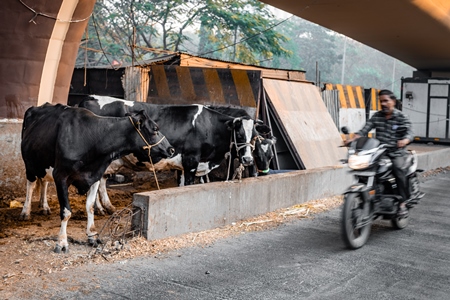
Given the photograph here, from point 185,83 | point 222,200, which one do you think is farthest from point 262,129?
point 222,200

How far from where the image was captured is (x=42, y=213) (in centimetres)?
883

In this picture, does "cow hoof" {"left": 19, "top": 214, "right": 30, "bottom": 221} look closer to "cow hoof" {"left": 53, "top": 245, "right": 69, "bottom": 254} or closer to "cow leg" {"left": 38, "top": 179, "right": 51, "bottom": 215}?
"cow leg" {"left": 38, "top": 179, "right": 51, "bottom": 215}

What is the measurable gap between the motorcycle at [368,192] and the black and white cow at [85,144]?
2.41 meters

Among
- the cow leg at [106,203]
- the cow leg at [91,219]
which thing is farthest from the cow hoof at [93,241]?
the cow leg at [106,203]

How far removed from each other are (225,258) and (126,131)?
1967 millimetres

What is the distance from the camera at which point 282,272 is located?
6285 millimetres

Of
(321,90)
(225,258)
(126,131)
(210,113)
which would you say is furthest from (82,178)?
(321,90)

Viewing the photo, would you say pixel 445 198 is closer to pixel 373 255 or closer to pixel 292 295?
pixel 373 255

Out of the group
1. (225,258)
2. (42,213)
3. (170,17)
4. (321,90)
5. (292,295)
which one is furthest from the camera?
(170,17)

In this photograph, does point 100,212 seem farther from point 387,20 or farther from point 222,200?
point 387,20

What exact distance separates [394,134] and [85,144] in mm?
4328

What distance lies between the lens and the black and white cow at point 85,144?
704 cm

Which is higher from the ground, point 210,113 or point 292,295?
point 210,113

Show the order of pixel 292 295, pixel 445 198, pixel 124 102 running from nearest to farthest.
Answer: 1. pixel 292 295
2. pixel 124 102
3. pixel 445 198
